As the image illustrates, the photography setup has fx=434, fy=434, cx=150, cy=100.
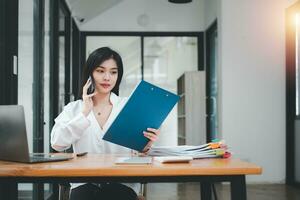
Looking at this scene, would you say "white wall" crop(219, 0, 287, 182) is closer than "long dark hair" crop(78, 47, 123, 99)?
No

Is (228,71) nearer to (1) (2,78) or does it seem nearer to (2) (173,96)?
(1) (2,78)

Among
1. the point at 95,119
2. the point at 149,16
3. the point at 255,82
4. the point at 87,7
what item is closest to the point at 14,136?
the point at 95,119

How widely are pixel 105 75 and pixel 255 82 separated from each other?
3706mm

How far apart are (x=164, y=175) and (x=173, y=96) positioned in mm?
450

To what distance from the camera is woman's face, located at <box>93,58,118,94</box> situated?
7.01 ft

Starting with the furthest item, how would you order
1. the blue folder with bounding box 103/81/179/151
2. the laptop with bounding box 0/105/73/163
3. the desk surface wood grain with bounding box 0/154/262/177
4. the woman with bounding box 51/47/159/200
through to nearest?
the woman with bounding box 51/47/159/200 → the blue folder with bounding box 103/81/179/151 → the laptop with bounding box 0/105/73/163 → the desk surface wood grain with bounding box 0/154/262/177

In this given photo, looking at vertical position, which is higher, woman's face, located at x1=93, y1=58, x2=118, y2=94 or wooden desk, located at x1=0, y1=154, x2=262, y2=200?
woman's face, located at x1=93, y1=58, x2=118, y2=94

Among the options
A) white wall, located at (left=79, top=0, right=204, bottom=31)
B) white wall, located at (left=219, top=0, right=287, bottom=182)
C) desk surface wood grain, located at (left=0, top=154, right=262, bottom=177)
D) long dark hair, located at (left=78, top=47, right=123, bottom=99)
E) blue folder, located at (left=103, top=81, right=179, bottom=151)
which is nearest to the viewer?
desk surface wood grain, located at (left=0, top=154, right=262, bottom=177)

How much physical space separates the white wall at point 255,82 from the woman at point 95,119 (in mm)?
3432

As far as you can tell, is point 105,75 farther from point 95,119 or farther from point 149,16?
point 149,16

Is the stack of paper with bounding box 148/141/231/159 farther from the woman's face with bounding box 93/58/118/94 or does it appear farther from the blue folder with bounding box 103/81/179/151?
the woman's face with bounding box 93/58/118/94

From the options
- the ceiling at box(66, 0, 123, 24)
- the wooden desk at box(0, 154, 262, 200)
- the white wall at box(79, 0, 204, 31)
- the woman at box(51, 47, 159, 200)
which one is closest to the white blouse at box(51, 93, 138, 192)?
the woman at box(51, 47, 159, 200)

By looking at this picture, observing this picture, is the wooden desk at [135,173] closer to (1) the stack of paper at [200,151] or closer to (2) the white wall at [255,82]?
(1) the stack of paper at [200,151]

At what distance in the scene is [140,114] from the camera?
1724 millimetres
